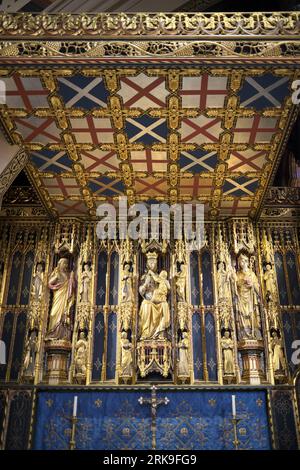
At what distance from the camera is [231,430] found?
11.0 m

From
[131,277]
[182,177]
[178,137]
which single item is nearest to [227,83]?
[178,137]

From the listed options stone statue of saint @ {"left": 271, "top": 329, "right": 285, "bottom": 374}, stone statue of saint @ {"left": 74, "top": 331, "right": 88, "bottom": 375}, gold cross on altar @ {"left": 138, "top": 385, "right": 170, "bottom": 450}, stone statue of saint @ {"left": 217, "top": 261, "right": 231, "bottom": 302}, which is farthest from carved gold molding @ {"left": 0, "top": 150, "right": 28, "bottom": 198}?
stone statue of saint @ {"left": 271, "top": 329, "right": 285, "bottom": 374}

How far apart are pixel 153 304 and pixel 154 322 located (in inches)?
19.3

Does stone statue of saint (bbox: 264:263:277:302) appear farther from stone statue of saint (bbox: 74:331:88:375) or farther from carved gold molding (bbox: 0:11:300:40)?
carved gold molding (bbox: 0:11:300:40)

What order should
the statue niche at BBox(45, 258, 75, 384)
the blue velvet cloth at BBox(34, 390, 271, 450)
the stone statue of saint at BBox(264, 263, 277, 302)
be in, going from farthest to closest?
the stone statue of saint at BBox(264, 263, 277, 302)
the statue niche at BBox(45, 258, 75, 384)
the blue velvet cloth at BBox(34, 390, 271, 450)

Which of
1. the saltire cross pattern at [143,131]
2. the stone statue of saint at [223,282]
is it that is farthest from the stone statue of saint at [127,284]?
the stone statue of saint at [223,282]

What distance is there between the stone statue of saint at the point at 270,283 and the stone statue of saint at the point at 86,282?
4.85 m

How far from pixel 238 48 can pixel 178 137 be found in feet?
8.61

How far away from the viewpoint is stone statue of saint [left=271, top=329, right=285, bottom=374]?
1164 centimetres

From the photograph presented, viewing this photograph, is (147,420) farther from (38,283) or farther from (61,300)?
(38,283)

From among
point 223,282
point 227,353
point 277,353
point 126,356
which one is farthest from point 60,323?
point 277,353

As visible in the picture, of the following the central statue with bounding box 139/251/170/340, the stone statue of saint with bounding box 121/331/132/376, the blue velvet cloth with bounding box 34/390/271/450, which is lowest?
the blue velvet cloth with bounding box 34/390/271/450

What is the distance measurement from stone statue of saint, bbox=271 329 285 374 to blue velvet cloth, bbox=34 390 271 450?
79 centimetres

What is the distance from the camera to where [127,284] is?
12727 mm
